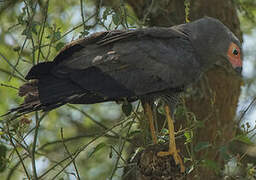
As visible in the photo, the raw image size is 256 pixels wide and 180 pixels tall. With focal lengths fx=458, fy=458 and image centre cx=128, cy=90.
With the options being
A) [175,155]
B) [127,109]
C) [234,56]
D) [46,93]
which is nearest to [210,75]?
[234,56]

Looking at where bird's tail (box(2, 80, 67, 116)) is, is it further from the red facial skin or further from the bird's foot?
the red facial skin

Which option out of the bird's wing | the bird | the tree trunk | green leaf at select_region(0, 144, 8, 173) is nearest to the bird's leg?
the bird

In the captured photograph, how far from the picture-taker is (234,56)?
385 cm

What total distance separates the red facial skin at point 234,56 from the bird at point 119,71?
12.2 inches

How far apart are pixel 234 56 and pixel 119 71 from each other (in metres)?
1.03

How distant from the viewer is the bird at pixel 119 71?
335 centimetres

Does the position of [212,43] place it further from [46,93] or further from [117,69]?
[46,93]

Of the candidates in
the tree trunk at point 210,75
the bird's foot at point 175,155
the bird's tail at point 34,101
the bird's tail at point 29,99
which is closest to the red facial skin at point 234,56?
the bird's foot at point 175,155

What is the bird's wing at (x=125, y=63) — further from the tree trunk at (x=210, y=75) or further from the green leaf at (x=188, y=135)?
the tree trunk at (x=210, y=75)

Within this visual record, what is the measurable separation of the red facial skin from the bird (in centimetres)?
31

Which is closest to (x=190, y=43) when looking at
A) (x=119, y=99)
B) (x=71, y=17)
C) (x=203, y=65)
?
(x=203, y=65)

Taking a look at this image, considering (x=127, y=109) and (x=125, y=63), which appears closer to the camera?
(x=125, y=63)

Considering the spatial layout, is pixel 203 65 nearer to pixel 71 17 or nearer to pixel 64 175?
pixel 64 175

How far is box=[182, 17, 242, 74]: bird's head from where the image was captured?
12.6 feet
